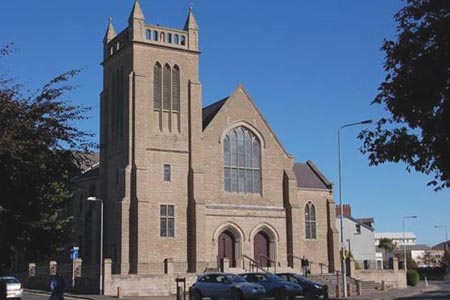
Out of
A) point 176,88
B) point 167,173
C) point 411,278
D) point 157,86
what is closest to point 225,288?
point 167,173

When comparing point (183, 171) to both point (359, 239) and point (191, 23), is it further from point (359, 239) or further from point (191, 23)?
point (359, 239)

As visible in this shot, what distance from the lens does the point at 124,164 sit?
4938 cm

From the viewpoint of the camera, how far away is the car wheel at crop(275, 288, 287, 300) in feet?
116

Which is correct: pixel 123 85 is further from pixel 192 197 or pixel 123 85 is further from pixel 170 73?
pixel 192 197

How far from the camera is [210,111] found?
55.9 meters

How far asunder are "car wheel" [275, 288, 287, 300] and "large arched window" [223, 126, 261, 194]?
17.4m

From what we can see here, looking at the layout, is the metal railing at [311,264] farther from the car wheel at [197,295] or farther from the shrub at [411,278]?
the car wheel at [197,295]

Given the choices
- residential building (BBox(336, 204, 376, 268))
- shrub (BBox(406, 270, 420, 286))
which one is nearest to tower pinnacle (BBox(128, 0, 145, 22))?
shrub (BBox(406, 270, 420, 286))

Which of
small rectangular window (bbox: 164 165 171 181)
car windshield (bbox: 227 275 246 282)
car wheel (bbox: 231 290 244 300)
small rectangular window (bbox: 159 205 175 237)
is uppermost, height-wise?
small rectangular window (bbox: 164 165 171 181)

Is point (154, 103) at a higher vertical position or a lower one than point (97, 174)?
higher

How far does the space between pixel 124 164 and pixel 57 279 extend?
2323 centimetres

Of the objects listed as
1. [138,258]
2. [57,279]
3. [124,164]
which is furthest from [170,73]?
[57,279]

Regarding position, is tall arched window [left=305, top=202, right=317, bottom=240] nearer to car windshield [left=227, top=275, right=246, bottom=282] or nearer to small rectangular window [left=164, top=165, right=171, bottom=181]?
small rectangular window [left=164, top=165, right=171, bottom=181]

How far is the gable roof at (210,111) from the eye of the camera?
5359cm
